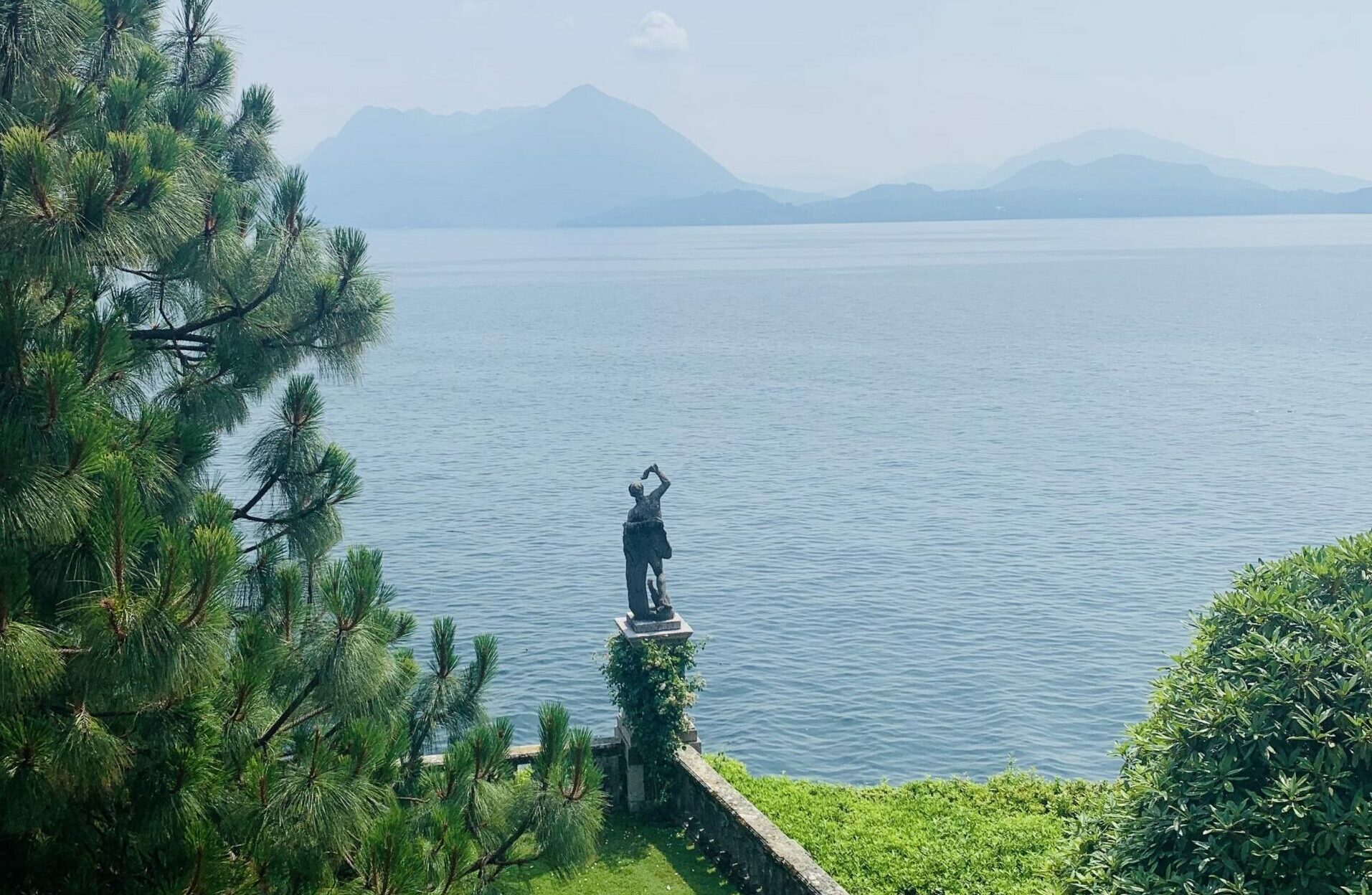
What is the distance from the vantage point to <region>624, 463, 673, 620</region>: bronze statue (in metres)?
17.3

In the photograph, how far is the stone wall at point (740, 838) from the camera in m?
13.5

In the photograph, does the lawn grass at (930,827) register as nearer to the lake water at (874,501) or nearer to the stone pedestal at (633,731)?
the stone pedestal at (633,731)

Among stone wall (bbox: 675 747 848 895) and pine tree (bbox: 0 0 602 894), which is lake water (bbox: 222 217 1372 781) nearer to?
stone wall (bbox: 675 747 848 895)

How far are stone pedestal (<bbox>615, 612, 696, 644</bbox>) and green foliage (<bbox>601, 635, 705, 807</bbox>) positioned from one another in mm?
72

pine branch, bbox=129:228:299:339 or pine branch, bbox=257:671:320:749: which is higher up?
pine branch, bbox=129:228:299:339

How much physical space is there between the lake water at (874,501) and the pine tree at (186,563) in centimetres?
1178

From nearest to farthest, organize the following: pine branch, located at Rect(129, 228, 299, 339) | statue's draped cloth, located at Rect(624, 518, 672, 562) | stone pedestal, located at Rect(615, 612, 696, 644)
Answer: pine branch, located at Rect(129, 228, 299, 339)
stone pedestal, located at Rect(615, 612, 696, 644)
statue's draped cloth, located at Rect(624, 518, 672, 562)

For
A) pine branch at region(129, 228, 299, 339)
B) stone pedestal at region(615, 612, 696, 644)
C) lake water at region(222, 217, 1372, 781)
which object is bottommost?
lake water at region(222, 217, 1372, 781)

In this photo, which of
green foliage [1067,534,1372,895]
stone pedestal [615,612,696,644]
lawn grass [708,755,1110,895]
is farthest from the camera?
stone pedestal [615,612,696,644]

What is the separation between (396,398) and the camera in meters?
69.4

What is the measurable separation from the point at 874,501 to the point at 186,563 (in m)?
41.2

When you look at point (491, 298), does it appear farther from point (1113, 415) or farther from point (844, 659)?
point (844, 659)

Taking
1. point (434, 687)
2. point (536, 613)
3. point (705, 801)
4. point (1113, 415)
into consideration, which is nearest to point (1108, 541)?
point (536, 613)

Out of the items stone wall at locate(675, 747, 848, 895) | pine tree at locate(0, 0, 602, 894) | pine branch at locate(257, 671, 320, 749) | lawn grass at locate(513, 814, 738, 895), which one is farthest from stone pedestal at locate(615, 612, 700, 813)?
pine branch at locate(257, 671, 320, 749)
